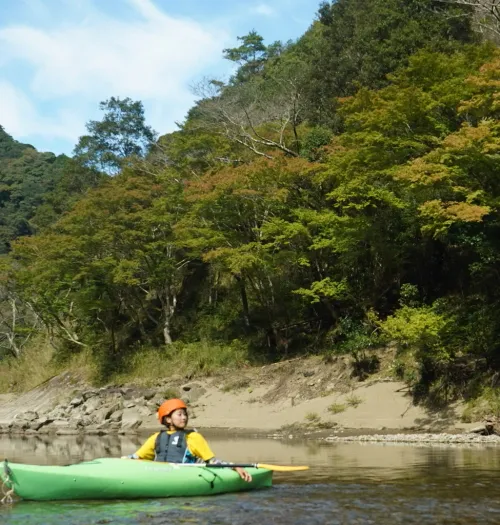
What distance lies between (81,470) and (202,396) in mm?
16099

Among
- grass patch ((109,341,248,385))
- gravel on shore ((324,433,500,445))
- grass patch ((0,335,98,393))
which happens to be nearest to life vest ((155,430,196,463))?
gravel on shore ((324,433,500,445))

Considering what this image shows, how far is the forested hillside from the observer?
63.5 feet

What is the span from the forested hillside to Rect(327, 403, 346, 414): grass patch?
1.57 metres

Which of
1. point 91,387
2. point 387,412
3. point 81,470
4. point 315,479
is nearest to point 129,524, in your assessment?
point 81,470

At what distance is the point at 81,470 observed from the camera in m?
9.88

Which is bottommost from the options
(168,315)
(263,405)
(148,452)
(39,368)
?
(148,452)

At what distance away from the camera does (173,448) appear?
33.9ft

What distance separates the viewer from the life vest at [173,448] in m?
10.3

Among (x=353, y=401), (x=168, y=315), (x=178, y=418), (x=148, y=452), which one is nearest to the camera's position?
(x=178, y=418)

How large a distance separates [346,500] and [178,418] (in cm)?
233

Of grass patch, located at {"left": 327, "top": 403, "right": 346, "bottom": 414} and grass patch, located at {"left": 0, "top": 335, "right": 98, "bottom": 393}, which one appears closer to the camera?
grass patch, located at {"left": 327, "top": 403, "right": 346, "bottom": 414}

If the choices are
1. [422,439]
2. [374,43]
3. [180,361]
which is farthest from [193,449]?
[374,43]

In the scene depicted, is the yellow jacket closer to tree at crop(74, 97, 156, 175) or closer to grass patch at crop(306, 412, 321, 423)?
grass patch at crop(306, 412, 321, 423)

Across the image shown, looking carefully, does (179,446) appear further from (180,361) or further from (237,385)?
(180,361)
